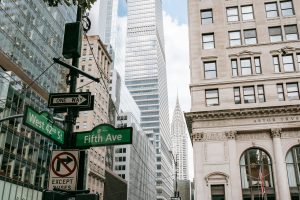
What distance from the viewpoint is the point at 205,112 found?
37.8 meters

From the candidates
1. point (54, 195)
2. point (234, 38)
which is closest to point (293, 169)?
point (234, 38)

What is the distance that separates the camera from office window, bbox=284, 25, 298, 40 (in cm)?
4003

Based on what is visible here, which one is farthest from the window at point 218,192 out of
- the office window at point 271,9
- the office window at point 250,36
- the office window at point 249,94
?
the office window at point 271,9

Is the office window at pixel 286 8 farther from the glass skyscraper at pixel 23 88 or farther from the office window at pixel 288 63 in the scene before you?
the glass skyscraper at pixel 23 88

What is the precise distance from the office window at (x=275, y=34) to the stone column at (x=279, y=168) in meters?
10.8

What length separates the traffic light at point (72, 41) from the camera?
818 centimetres

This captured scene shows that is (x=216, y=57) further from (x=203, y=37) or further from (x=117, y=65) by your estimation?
(x=117, y=65)

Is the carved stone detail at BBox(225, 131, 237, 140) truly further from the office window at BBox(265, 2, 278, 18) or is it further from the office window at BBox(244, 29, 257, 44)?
the office window at BBox(265, 2, 278, 18)

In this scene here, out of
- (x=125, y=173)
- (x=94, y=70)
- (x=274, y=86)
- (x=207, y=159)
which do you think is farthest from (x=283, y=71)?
(x=125, y=173)

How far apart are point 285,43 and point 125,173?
296 ft

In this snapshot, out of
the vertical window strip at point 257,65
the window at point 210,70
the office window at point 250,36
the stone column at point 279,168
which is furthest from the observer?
the office window at point 250,36

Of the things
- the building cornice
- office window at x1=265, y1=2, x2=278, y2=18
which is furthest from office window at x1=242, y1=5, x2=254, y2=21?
the building cornice

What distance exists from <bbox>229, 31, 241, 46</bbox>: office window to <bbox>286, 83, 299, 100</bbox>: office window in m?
7.48

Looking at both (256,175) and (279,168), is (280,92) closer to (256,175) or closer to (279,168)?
(279,168)
